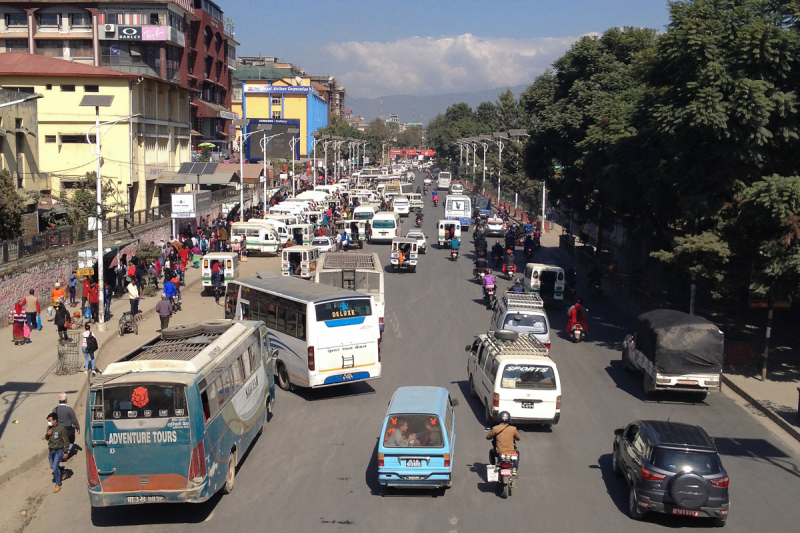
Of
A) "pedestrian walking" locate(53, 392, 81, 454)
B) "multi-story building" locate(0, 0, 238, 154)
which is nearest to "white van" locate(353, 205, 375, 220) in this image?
"multi-story building" locate(0, 0, 238, 154)

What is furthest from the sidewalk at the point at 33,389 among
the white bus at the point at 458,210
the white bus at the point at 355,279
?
the white bus at the point at 458,210

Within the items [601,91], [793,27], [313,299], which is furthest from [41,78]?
[793,27]

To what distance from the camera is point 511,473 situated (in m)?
12.6

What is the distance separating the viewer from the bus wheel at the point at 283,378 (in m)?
19.5

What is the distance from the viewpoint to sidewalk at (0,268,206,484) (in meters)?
14.6

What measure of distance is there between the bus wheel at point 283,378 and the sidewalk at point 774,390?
11.5 m

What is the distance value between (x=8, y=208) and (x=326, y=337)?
636 inches

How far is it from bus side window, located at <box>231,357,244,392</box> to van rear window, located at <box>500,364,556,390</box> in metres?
5.18

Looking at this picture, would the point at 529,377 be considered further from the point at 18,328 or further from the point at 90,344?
the point at 18,328

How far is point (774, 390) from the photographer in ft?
66.1

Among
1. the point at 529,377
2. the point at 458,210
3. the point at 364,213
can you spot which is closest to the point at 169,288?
the point at 529,377

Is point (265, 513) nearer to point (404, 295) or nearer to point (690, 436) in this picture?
point (690, 436)

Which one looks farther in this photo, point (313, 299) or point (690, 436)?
point (313, 299)

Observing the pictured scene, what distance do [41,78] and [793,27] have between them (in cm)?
4425
